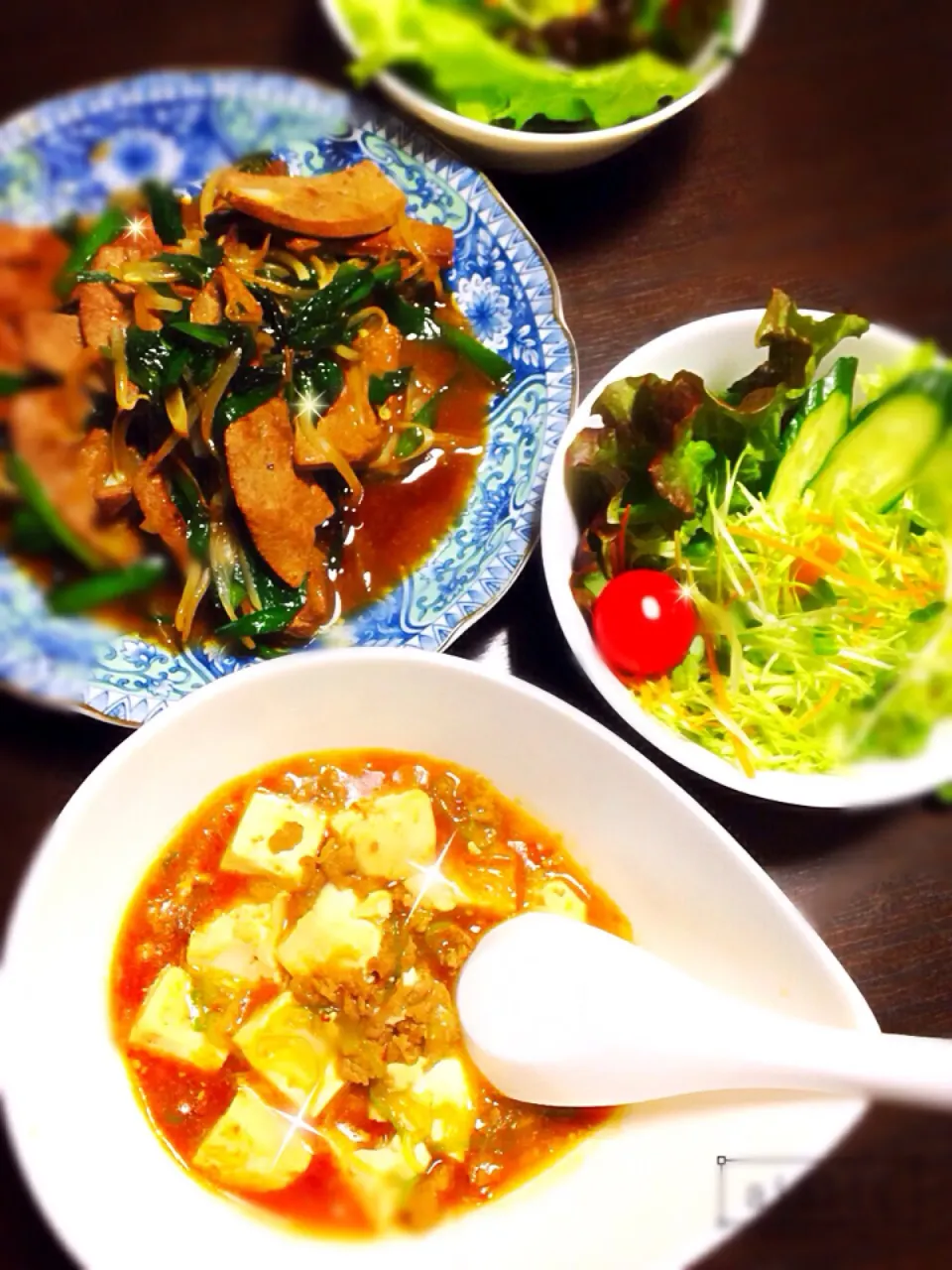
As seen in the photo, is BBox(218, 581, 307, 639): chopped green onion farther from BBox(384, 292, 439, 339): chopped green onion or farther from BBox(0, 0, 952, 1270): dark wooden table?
BBox(384, 292, 439, 339): chopped green onion

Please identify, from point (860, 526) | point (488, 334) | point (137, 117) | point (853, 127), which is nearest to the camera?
point (853, 127)

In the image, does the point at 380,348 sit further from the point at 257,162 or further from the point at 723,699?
the point at 723,699

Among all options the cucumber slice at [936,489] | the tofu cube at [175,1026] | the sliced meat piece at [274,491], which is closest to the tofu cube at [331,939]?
the tofu cube at [175,1026]

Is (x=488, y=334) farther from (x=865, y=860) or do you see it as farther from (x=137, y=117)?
(x=865, y=860)

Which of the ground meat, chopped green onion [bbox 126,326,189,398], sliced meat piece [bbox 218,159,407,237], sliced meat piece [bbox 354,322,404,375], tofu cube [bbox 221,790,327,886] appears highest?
sliced meat piece [bbox 218,159,407,237]

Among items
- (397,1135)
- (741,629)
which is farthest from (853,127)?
(397,1135)

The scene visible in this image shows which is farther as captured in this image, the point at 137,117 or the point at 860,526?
the point at 860,526

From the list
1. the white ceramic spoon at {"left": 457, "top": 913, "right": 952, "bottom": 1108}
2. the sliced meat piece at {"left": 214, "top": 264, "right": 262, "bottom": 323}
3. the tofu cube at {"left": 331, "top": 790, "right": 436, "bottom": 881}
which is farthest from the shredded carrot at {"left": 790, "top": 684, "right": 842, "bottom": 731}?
the sliced meat piece at {"left": 214, "top": 264, "right": 262, "bottom": 323}
